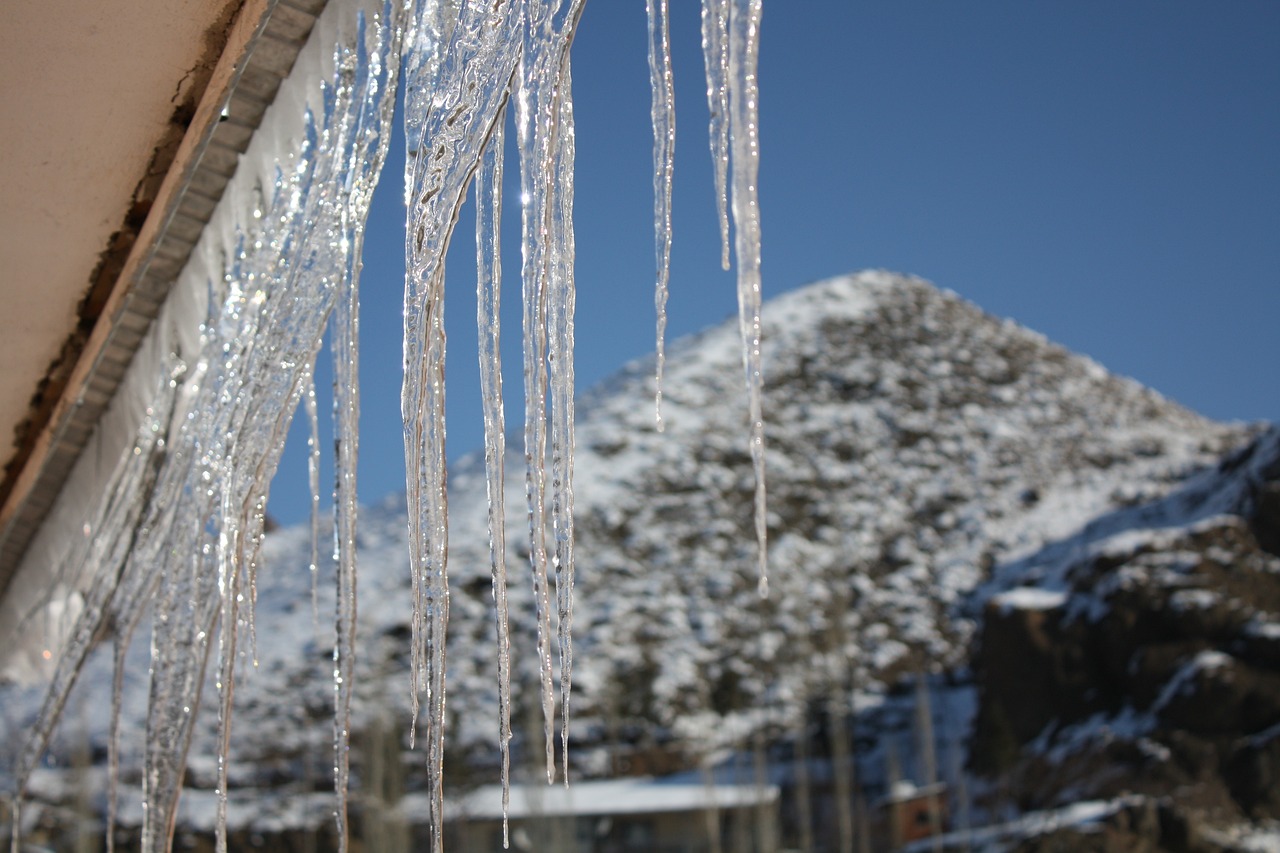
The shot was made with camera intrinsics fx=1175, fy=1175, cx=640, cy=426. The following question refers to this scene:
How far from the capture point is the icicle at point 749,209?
103cm

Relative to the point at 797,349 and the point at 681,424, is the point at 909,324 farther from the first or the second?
the point at 681,424

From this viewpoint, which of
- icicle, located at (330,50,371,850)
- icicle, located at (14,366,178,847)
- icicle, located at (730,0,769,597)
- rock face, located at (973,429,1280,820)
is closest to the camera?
icicle, located at (730,0,769,597)

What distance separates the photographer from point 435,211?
120 centimetres

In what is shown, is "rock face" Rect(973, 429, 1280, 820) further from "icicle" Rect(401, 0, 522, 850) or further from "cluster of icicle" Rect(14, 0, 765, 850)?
"icicle" Rect(401, 0, 522, 850)

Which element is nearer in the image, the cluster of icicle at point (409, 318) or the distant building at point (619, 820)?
the cluster of icicle at point (409, 318)

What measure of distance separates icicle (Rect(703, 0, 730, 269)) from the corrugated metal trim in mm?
437

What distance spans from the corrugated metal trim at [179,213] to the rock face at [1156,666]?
56.2 feet

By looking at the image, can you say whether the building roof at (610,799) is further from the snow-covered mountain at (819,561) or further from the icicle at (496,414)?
the icicle at (496,414)

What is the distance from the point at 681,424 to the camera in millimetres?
50781

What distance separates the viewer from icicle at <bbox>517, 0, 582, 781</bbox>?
1.12 m

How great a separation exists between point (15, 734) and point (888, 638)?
2435cm

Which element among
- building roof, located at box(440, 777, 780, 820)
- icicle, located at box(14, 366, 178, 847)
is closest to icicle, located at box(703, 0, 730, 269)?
icicle, located at box(14, 366, 178, 847)

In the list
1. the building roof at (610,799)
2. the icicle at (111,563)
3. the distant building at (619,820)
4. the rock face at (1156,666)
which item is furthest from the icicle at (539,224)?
the distant building at (619,820)

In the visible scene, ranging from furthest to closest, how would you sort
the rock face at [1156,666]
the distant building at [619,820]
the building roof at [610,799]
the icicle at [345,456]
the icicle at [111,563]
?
the building roof at [610,799]
the distant building at [619,820]
the rock face at [1156,666]
the icicle at [111,563]
the icicle at [345,456]
